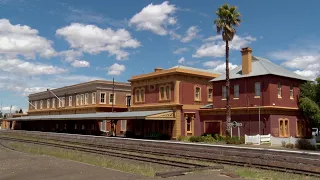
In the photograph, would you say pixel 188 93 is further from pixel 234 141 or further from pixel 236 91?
pixel 234 141

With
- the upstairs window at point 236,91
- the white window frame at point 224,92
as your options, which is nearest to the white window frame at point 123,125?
the white window frame at point 224,92

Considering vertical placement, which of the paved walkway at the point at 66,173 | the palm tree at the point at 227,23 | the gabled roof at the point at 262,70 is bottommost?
the paved walkway at the point at 66,173

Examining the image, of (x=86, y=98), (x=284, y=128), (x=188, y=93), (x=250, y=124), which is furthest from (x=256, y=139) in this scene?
(x=86, y=98)

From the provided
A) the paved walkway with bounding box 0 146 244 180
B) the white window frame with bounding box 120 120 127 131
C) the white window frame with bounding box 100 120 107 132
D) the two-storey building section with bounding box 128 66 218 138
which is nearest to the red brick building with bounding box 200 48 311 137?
the two-storey building section with bounding box 128 66 218 138

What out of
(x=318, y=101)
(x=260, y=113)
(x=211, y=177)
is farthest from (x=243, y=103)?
(x=211, y=177)

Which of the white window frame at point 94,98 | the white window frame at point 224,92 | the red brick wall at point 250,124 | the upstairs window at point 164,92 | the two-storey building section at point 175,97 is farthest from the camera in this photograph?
the white window frame at point 94,98

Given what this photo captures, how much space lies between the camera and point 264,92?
113 ft

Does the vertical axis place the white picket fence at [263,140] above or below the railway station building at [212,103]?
below

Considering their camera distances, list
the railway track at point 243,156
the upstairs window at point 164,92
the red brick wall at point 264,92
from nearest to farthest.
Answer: the railway track at point 243,156
the red brick wall at point 264,92
the upstairs window at point 164,92

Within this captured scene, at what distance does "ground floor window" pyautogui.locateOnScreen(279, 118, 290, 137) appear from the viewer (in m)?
34.4

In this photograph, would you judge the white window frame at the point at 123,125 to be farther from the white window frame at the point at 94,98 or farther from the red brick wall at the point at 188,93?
the red brick wall at the point at 188,93

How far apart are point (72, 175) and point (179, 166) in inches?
226

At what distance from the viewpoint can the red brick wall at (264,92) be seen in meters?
34.3

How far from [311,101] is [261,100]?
18.0 feet
